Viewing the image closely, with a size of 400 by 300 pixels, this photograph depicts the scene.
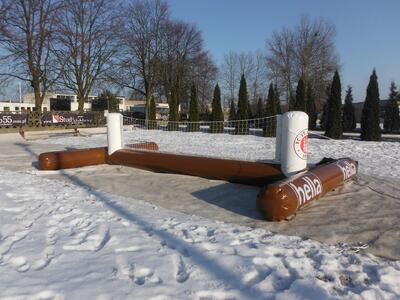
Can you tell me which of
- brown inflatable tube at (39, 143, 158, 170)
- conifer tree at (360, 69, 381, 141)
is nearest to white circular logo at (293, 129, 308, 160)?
brown inflatable tube at (39, 143, 158, 170)

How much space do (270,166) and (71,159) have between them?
5.45 m

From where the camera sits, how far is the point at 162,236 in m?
4.95

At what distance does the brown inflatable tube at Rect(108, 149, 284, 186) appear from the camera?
788 cm

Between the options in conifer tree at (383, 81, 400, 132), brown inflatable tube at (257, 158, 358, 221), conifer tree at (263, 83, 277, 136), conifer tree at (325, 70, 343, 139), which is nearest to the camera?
brown inflatable tube at (257, 158, 358, 221)

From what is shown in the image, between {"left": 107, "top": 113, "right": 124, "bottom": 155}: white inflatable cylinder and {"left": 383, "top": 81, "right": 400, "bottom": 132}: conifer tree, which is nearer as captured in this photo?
{"left": 107, "top": 113, "right": 124, "bottom": 155}: white inflatable cylinder

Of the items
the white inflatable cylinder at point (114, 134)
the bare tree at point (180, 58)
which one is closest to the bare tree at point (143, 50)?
the bare tree at point (180, 58)

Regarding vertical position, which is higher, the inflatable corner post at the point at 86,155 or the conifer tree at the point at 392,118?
the conifer tree at the point at 392,118

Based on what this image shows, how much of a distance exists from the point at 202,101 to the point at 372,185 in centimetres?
4778

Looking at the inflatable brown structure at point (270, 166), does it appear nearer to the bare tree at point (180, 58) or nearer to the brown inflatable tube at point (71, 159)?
the brown inflatable tube at point (71, 159)

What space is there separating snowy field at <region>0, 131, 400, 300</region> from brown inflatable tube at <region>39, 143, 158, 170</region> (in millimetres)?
3885

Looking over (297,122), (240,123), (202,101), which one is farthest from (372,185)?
(202,101)

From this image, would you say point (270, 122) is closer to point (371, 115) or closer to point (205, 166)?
point (371, 115)

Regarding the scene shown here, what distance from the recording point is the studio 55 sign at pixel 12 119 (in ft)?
88.9

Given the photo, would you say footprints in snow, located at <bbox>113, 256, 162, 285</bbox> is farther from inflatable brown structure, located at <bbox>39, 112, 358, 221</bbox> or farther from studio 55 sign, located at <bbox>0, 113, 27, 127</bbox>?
studio 55 sign, located at <bbox>0, 113, 27, 127</bbox>
